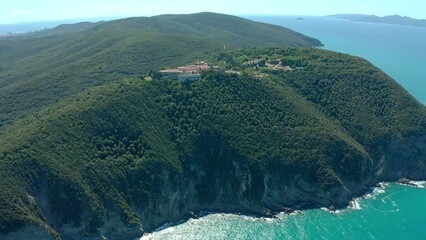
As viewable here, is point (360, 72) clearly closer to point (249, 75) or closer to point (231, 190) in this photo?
point (249, 75)

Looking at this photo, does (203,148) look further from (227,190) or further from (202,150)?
(227,190)

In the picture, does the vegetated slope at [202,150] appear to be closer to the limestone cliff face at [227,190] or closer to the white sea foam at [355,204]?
the limestone cliff face at [227,190]

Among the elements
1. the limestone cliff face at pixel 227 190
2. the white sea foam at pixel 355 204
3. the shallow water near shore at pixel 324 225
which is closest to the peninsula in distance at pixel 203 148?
the limestone cliff face at pixel 227 190

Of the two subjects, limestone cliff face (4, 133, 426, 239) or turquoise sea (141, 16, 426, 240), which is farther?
limestone cliff face (4, 133, 426, 239)

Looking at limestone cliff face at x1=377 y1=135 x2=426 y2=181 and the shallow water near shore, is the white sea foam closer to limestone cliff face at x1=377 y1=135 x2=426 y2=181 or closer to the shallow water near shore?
the shallow water near shore

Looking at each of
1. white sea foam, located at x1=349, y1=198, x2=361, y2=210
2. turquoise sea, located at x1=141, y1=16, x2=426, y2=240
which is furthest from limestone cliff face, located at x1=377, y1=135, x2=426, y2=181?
white sea foam, located at x1=349, y1=198, x2=361, y2=210

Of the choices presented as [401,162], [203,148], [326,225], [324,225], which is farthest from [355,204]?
[203,148]
